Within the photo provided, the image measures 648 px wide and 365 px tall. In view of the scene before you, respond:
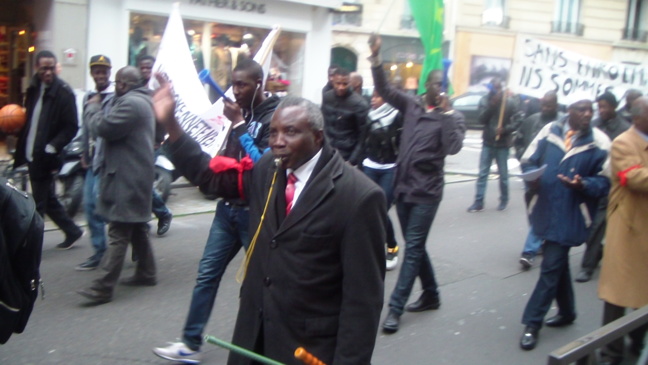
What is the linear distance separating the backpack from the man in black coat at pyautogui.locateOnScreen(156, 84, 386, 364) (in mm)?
996

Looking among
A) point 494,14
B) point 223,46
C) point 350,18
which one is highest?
point 494,14

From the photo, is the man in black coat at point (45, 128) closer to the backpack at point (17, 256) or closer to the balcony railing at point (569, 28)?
the backpack at point (17, 256)

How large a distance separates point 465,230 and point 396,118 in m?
2.73

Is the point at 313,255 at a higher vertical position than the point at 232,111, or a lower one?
lower

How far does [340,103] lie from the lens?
7551mm

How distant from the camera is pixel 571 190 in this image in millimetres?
5090

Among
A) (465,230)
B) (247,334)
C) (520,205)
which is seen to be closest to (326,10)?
(520,205)

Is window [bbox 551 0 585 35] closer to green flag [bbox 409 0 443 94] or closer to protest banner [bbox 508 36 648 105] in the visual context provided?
protest banner [bbox 508 36 648 105]

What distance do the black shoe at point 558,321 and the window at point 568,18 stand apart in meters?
29.6

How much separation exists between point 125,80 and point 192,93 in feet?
3.66

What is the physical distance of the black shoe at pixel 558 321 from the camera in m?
5.76

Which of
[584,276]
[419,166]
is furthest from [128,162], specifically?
[584,276]

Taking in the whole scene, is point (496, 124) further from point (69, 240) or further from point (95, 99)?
point (95, 99)

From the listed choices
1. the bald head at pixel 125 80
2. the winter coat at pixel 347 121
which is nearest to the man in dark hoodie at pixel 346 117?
the winter coat at pixel 347 121
